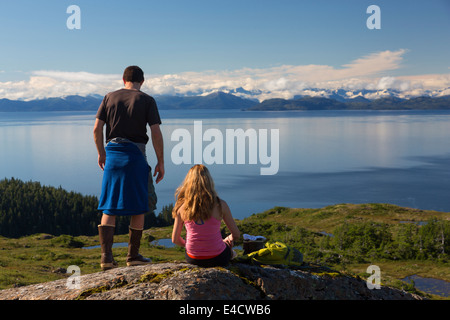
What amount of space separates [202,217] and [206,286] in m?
1.26

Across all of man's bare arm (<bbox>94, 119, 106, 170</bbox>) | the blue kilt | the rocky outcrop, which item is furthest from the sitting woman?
man's bare arm (<bbox>94, 119, 106, 170</bbox>)

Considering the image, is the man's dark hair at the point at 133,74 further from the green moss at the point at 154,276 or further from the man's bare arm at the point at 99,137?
the green moss at the point at 154,276

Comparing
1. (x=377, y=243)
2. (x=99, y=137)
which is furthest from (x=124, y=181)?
(x=377, y=243)

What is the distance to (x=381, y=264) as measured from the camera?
115 ft

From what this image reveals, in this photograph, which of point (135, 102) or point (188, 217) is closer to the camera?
point (188, 217)

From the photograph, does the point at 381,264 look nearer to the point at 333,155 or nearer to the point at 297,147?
the point at 333,155

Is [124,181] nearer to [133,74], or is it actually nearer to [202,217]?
[202,217]

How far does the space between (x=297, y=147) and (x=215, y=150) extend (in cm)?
4073

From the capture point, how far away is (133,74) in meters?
8.41

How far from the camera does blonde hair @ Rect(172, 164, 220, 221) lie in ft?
22.9

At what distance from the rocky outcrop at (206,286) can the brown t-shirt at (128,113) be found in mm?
2893

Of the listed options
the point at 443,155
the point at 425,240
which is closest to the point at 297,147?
the point at 443,155

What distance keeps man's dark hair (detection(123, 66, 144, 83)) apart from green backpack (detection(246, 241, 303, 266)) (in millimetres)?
4651
